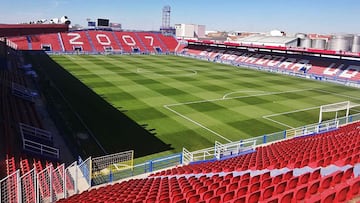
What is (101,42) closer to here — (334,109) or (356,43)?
(356,43)

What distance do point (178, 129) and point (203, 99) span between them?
31.6 ft

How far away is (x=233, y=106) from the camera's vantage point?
29.9m

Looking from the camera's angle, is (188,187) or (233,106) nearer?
(188,187)

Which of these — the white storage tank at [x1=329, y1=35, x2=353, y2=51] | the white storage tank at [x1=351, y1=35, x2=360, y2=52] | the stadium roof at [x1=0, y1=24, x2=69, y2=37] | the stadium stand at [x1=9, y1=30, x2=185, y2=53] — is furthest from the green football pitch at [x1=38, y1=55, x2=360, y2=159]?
the white storage tank at [x1=351, y1=35, x2=360, y2=52]

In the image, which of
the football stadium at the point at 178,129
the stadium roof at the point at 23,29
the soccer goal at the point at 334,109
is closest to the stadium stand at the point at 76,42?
the football stadium at the point at 178,129

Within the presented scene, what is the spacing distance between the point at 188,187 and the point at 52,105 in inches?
859

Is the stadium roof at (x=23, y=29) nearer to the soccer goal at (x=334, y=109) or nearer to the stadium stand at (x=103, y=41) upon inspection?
the soccer goal at (x=334, y=109)

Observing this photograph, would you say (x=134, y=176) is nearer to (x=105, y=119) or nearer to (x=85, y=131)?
(x=85, y=131)

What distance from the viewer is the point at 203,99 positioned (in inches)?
1265

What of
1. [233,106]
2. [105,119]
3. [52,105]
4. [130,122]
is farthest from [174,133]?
[52,105]

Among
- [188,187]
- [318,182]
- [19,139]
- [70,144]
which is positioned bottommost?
[70,144]

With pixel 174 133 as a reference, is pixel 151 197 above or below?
above

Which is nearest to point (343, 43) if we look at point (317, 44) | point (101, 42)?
point (317, 44)

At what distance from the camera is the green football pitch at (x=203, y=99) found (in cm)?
2283
